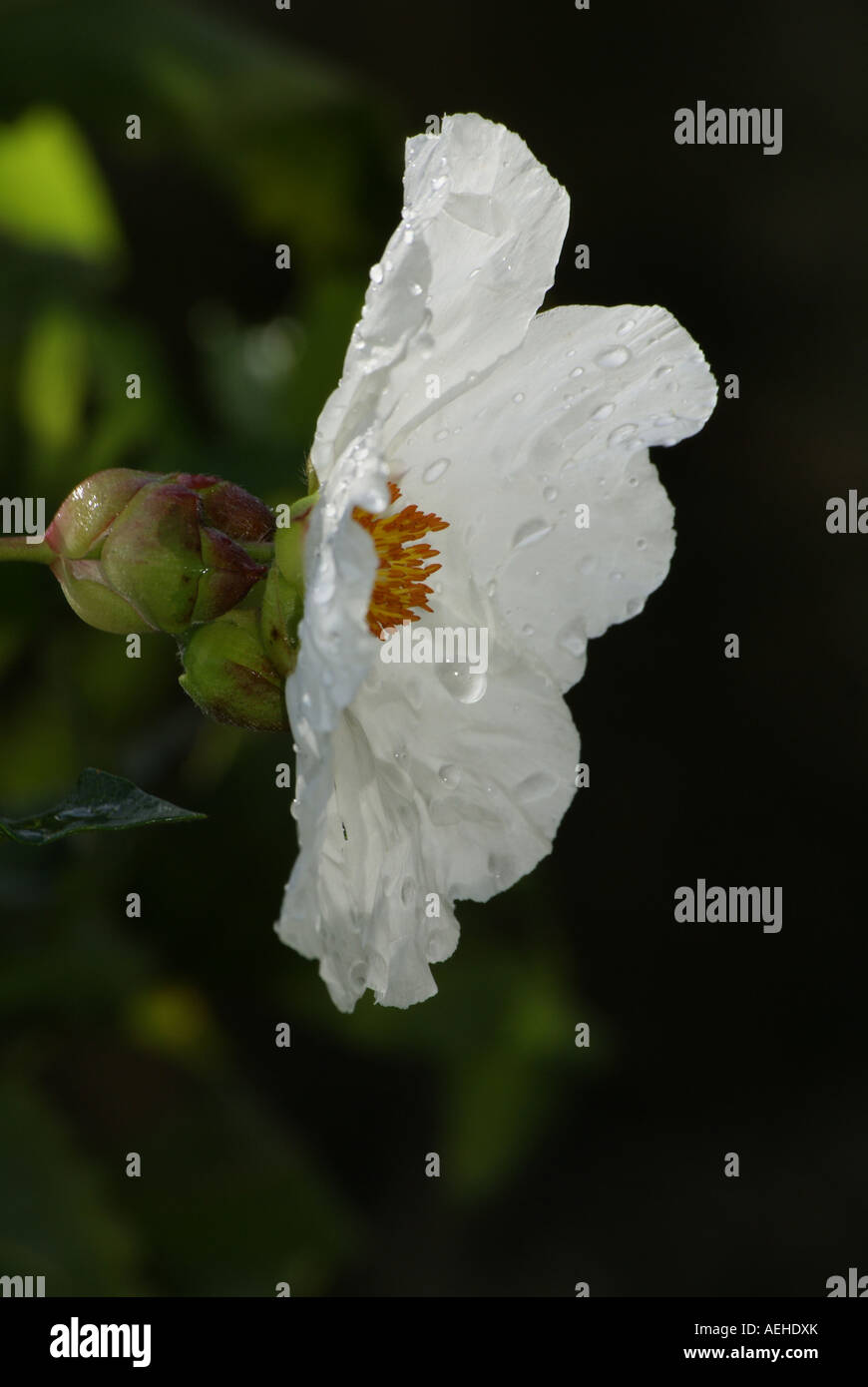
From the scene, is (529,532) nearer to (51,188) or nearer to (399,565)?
(399,565)

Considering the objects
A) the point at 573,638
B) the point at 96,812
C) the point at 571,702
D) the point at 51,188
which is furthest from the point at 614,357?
the point at 571,702

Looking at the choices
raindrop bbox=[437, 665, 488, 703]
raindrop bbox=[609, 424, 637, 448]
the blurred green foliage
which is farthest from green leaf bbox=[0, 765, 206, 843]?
the blurred green foliage

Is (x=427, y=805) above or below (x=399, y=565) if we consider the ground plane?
below

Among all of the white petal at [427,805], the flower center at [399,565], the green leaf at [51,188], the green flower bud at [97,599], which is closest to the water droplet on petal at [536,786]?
the white petal at [427,805]

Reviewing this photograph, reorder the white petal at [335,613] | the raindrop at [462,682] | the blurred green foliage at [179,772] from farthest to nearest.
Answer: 1. the blurred green foliage at [179,772]
2. the raindrop at [462,682]
3. the white petal at [335,613]

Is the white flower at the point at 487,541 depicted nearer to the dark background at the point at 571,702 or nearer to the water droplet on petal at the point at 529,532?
the water droplet on petal at the point at 529,532

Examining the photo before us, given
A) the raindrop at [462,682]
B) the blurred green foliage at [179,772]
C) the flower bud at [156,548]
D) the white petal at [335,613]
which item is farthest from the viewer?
the blurred green foliage at [179,772]

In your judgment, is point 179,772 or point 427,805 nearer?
point 427,805
